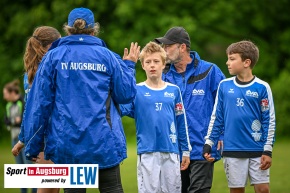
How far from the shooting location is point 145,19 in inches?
1379

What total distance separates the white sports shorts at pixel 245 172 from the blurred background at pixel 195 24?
24.7 metres

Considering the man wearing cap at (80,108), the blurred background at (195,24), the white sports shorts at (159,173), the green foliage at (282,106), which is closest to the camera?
the man wearing cap at (80,108)

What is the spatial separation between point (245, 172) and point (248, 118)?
1.83 ft

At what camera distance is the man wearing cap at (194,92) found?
8.92 metres

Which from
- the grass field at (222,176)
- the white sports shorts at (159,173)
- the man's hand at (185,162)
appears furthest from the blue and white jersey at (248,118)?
the grass field at (222,176)

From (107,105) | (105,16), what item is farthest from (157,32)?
(107,105)

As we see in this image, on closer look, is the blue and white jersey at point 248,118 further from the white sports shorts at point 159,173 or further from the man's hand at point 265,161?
the white sports shorts at point 159,173

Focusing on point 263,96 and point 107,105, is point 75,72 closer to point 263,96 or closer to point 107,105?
point 107,105

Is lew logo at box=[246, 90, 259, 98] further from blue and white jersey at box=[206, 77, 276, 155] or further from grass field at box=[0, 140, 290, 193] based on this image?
grass field at box=[0, 140, 290, 193]

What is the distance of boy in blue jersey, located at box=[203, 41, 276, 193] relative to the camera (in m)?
8.41

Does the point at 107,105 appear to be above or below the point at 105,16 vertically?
below

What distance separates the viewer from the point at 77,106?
671 centimetres

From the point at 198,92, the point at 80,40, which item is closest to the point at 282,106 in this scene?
the point at 198,92

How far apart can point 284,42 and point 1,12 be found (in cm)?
1345
